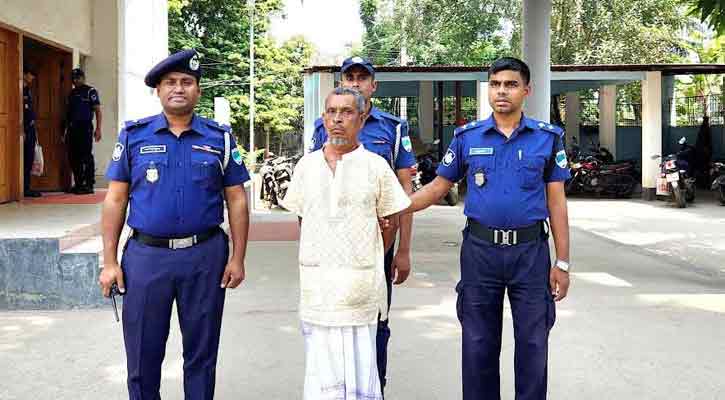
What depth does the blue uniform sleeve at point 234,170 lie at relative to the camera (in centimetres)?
368

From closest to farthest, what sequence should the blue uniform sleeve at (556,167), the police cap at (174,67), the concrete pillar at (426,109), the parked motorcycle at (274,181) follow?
1. the police cap at (174,67)
2. the blue uniform sleeve at (556,167)
3. the parked motorcycle at (274,181)
4. the concrete pillar at (426,109)

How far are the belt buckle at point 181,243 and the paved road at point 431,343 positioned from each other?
4.16 feet

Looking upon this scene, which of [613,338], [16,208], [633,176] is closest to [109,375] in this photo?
[613,338]

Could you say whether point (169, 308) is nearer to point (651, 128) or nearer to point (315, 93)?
point (315, 93)

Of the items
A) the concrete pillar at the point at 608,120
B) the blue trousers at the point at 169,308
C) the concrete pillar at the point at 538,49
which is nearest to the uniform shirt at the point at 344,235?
the blue trousers at the point at 169,308

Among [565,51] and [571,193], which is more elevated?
[565,51]

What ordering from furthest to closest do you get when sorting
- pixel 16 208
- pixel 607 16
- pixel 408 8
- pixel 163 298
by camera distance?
1. pixel 408 8
2. pixel 607 16
3. pixel 16 208
4. pixel 163 298

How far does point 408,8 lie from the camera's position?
2922 centimetres

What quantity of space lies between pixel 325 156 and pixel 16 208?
21.8 feet

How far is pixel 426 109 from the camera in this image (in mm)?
24516

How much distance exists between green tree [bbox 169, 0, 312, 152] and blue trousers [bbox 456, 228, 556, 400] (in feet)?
97.3

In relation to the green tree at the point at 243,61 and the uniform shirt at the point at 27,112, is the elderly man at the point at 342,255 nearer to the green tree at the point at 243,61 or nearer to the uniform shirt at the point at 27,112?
the uniform shirt at the point at 27,112

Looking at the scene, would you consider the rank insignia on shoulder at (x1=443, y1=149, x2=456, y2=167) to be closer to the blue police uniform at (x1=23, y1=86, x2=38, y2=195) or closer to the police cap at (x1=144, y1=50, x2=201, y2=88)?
the police cap at (x1=144, y1=50, x2=201, y2=88)

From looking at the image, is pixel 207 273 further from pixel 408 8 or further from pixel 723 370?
pixel 408 8
